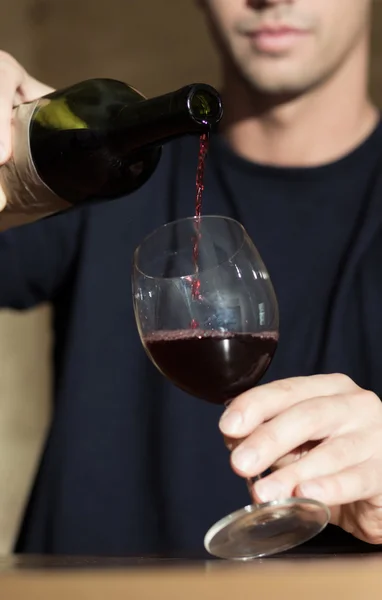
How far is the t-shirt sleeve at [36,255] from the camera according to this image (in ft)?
4.29

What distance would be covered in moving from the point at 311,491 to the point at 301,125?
0.85m

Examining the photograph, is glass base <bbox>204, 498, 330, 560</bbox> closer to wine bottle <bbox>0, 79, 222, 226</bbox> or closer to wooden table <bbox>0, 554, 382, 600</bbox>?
wooden table <bbox>0, 554, 382, 600</bbox>

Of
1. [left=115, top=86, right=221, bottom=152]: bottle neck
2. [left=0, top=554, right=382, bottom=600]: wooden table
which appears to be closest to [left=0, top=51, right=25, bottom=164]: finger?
[left=115, top=86, right=221, bottom=152]: bottle neck

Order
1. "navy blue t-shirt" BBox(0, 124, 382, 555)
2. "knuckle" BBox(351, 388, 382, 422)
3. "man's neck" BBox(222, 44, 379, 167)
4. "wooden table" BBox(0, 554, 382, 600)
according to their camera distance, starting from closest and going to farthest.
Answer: "wooden table" BBox(0, 554, 382, 600) → "knuckle" BBox(351, 388, 382, 422) → "navy blue t-shirt" BBox(0, 124, 382, 555) → "man's neck" BBox(222, 44, 379, 167)

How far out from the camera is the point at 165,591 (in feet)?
1.40

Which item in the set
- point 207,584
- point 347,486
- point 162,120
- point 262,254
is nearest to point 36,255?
point 262,254

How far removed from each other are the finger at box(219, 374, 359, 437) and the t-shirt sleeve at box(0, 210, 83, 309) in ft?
1.99

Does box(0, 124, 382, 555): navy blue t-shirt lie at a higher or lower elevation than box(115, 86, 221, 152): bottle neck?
lower

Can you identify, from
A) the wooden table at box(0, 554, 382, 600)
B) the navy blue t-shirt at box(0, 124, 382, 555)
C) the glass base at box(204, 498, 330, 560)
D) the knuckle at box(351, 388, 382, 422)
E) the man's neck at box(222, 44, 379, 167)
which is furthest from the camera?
the man's neck at box(222, 44, 379, 167)

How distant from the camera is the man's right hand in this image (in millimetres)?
831

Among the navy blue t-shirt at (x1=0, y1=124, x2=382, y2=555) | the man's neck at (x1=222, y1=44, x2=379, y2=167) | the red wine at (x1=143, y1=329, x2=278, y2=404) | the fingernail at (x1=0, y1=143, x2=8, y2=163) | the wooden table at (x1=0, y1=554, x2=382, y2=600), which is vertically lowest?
the navy blue t-shirt at (x1=0, y1=124, x2=382, y2=555)

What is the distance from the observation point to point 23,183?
2.78 ft

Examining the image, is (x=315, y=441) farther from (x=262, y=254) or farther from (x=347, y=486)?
(x=262, y=254)

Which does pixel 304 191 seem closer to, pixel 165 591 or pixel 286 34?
pixel 286 34
